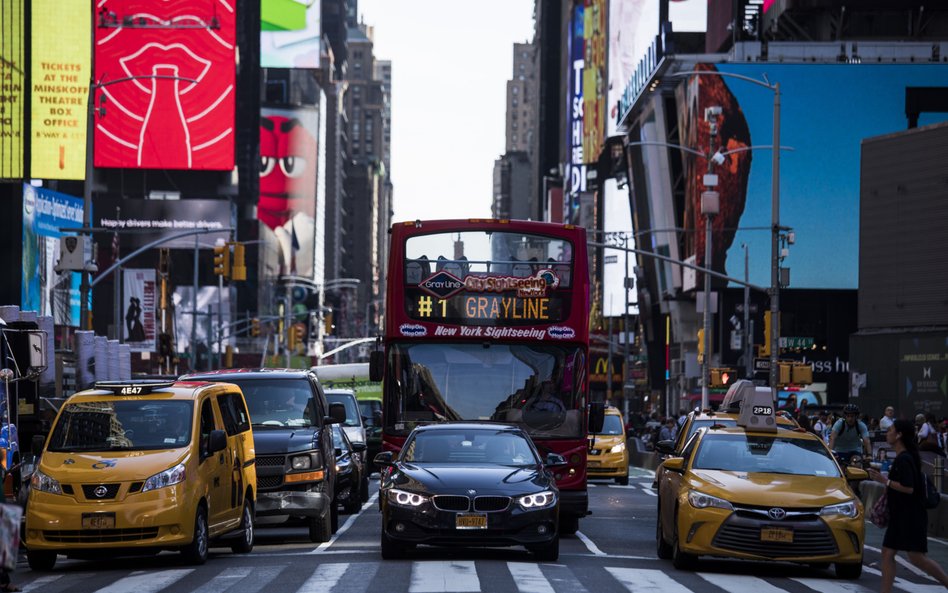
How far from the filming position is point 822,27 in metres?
93.4

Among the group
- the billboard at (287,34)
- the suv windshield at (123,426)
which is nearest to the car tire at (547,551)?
the suv windshield at (123,426)

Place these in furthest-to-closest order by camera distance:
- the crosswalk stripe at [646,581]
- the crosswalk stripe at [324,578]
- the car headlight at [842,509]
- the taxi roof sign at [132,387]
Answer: the taxi roof sign at [132,387]
the car headlight at [842,509]
the crosswalk stripe at [646,581]
the crosswalk stripe at [324,578]

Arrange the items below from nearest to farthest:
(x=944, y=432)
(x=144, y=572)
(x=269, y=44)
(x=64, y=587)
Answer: (x=64, y=587), (x=144, y=572), (x=944, y=432), (x=269, y=44)

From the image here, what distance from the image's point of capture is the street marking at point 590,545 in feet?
64.8

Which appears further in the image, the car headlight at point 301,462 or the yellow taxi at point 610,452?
the yellow taxi at point 610,452

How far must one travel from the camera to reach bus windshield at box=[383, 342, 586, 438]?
22312mm

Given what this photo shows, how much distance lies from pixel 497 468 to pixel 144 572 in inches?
154

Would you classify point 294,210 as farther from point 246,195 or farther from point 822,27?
point 822,27

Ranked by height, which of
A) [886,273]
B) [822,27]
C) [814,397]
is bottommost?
[814,397]

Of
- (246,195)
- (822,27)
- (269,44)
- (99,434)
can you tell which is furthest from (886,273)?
(269,44)

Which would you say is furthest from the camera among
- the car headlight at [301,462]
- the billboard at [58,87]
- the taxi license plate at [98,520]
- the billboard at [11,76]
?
the billboard at [58,87]

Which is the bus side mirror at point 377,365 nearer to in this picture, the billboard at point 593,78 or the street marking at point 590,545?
the street marking at point 590,545

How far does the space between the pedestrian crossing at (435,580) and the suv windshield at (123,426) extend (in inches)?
53.6

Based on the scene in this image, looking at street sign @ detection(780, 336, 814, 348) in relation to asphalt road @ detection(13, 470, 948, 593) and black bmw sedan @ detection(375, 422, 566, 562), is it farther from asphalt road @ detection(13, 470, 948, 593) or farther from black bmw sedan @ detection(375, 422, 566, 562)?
black bmw sedan @ detection(375, 422, 566, 562)
